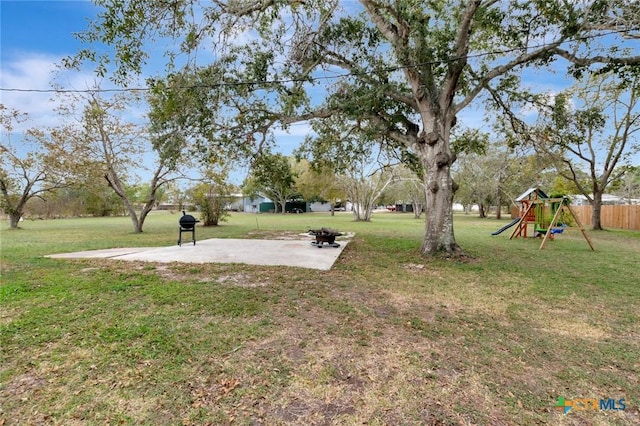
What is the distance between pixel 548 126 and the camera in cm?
880

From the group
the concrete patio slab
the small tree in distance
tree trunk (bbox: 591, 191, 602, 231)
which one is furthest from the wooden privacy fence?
the small tree in distance

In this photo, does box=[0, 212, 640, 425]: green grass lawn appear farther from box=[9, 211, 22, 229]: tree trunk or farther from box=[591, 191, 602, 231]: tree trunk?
box=[9, 211, 22, 229]: tree trunk

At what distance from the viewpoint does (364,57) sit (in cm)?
822

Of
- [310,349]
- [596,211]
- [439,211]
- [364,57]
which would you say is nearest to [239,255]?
[310,349]

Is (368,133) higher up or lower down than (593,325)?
higher up

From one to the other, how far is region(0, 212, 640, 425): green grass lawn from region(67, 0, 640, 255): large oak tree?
3.29m

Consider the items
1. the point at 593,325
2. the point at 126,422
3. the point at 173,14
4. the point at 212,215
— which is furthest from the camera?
the point at 212,215

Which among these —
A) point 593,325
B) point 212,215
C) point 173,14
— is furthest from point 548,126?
point 212,215

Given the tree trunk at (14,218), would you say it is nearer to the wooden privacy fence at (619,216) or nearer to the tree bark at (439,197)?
the tree bark at (439,197)

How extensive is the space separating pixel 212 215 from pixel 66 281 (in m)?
13.4

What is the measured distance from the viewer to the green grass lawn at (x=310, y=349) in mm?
1967

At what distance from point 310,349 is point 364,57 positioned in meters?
7.77

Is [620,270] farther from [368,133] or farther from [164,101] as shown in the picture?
[164,101]

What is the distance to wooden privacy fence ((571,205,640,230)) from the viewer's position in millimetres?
15672
